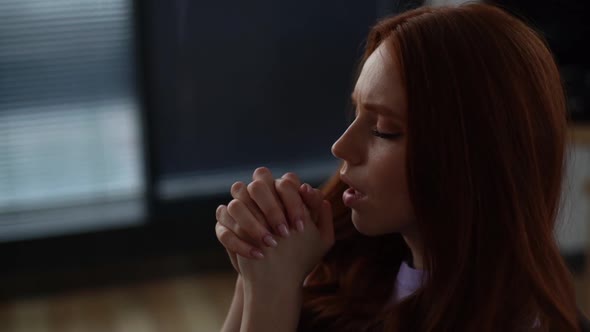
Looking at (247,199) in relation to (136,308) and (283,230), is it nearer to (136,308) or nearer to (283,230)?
(283,230)

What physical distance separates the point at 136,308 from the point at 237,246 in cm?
183

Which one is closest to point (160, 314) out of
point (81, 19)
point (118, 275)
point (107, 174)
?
point (118, 275)

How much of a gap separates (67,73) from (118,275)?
0.71 meters

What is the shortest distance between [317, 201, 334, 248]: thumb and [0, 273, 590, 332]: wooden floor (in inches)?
63.6

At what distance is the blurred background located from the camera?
263 centimetres

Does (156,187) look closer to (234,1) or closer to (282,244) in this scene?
(234,1)

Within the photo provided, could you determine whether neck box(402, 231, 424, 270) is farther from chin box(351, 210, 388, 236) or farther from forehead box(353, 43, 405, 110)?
forehead box(353, 43, 405, 110)

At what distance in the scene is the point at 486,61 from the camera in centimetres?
83

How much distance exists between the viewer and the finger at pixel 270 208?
0.96 metres

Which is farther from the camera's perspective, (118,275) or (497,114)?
(118,275)

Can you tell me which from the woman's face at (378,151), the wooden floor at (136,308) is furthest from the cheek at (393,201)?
the wooden floor at (136,308)

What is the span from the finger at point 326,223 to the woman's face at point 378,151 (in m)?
0.07

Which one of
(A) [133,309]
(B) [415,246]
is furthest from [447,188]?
(A) [133,309]

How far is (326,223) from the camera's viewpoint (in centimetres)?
101
